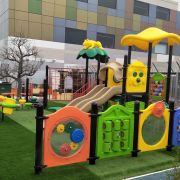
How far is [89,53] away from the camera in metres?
13.8

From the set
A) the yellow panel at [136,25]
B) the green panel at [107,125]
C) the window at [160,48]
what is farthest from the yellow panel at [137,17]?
the green panel at [107,125]

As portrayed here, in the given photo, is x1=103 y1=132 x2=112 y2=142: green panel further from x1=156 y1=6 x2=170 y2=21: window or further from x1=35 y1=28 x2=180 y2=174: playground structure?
x1=156 y1=6 x2=170 y2=21: window

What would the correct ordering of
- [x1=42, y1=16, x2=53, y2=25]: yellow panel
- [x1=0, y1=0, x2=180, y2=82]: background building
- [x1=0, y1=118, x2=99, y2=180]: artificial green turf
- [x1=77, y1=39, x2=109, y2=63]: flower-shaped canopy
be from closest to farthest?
[x1=0, y1=118, x2=99, y2=180]: artificial green turf
[x1=77, y1=39, x2=109, y2=63]: flower-shaped canopy
[x1=0, y1=0, x2=180, y2=82]: background building
[x1=42, y1=16, x2=53, y2=25]: yellow panel

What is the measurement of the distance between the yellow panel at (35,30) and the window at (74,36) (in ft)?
10.1

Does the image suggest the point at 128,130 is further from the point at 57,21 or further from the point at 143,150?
the point at 57,21

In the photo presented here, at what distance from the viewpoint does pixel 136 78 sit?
34.9ft

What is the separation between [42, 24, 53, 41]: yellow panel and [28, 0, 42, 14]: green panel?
149 cm

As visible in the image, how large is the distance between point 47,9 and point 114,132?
25382 millimetres

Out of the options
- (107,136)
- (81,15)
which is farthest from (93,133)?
(81,15)

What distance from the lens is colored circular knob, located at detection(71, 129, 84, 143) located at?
18.8 ft

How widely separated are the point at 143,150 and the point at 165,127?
0.85 m

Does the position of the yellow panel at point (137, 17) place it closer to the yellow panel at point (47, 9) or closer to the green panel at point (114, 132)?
the yellow panel at point (47, 9)

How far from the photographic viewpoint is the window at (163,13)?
3750 centimetres

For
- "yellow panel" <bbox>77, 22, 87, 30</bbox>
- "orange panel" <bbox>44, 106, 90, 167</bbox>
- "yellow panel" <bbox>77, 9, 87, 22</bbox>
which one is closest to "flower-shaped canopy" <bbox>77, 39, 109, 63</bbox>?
"orange panel" <bbox>44, 106, 90, 167</bbox>
